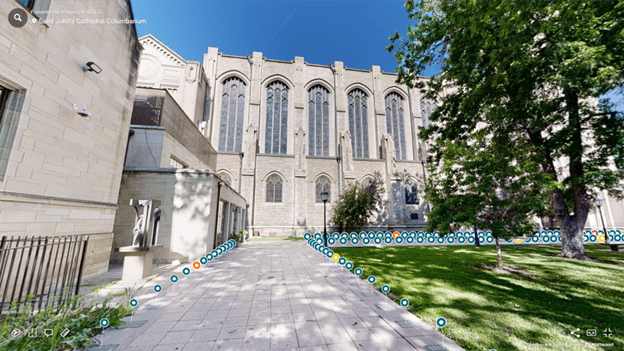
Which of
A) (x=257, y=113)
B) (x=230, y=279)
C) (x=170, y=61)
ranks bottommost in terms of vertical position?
(x=230, y=279)

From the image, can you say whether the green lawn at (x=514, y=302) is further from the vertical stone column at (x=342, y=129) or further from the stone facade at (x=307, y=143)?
the vertical stone column at (x=342, y=129)

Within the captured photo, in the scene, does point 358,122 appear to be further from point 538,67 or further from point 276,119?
point 538,67

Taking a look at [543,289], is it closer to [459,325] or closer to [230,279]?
[459,325]

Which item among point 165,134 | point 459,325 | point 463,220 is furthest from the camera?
point 165,134

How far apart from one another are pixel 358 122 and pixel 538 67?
867 inches

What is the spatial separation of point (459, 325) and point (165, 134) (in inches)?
471

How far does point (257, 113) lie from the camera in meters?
24.7

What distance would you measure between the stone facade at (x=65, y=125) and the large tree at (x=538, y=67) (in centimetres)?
999

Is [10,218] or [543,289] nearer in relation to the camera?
[10,218]

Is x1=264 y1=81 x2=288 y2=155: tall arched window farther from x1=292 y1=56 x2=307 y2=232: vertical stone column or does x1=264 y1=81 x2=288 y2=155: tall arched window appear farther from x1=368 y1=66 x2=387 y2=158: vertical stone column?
x1=368 y1=66 x2=387 y2=158: vertical stone column

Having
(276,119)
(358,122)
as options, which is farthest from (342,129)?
(276,119)

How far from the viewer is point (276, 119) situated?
26.0 m

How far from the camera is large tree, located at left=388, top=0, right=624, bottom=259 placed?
529 cm

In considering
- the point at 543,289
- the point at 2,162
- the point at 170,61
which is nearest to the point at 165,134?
the point at 2,162
